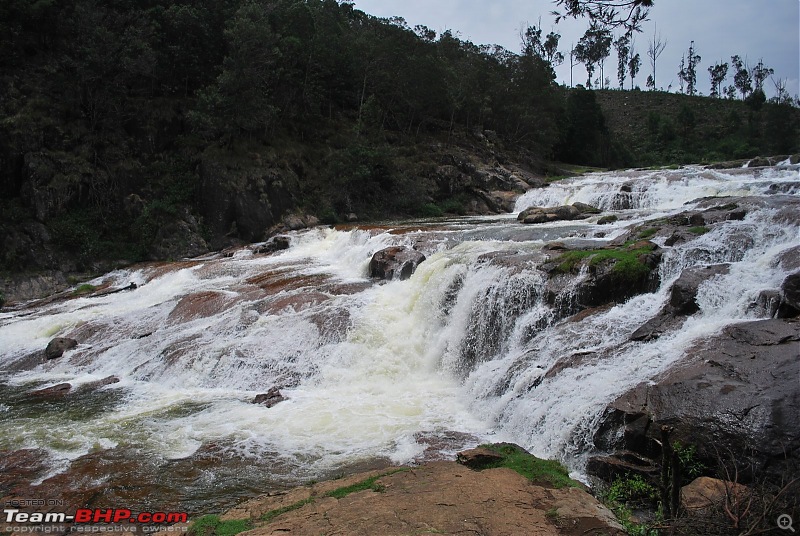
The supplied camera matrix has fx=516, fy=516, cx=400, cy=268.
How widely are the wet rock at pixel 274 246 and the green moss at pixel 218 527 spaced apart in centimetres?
1596

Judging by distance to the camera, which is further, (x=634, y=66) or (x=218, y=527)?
(x=634, y=66)

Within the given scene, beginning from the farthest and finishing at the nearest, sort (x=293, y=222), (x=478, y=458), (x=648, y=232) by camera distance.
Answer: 1. (x=293, y=222)
2. (x=648, y=232)
3. (x=478, y=458)

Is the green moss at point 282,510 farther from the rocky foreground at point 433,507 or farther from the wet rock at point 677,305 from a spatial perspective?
the wet rock at point 677,305

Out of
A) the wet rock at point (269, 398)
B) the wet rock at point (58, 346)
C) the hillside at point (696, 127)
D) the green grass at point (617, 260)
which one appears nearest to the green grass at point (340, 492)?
the wet rock at point (269, 398)

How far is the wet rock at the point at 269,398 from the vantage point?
9.39 metres

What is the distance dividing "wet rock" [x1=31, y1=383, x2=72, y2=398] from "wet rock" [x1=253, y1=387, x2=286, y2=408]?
398 cm

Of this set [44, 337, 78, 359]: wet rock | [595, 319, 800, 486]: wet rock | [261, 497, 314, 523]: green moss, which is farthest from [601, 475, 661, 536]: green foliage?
[44, 337, 78, 359]: wet rock

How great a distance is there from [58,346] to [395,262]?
8.55m

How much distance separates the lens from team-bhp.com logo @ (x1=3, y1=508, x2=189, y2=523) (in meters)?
5.72

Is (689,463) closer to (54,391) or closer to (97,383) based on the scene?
(97,383)

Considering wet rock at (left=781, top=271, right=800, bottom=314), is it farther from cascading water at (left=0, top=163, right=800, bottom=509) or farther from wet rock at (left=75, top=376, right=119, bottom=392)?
wet rock at (left=75, top=376, right=119, bottom=392)

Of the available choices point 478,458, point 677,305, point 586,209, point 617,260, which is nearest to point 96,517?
point 478,458

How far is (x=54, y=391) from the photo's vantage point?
10234mm

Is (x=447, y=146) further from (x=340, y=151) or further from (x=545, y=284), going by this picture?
(x=545, y=284)
